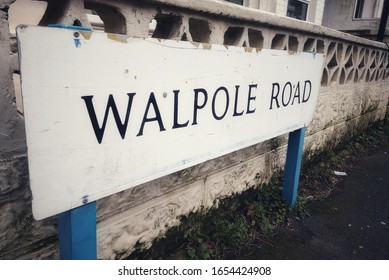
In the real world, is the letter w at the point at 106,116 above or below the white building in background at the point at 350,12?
below

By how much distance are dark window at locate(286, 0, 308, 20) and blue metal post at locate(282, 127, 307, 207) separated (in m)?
5.46

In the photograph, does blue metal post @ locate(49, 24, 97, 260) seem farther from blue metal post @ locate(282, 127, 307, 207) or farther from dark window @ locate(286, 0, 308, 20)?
dark window @ locate(286, 0, 308, 20)

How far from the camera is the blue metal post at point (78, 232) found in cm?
103

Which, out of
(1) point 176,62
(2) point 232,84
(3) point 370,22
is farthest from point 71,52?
(3) point 370,22

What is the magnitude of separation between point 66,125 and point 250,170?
1901mm

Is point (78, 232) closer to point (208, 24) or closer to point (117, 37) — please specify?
point (117, 37)

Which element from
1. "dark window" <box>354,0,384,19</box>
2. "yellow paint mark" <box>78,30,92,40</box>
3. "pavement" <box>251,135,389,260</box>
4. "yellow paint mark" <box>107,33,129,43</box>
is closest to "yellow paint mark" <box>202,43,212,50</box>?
"yellow paint mark" <box>107,33,129,43</box>

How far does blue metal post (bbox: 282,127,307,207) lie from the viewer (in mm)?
2461

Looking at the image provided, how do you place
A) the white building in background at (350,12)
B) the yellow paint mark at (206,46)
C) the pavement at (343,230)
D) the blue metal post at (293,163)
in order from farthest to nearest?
1. the white building in background at (350,12)
2. the blue metal post at (293,163)
3. the pavement at (343,230)
4. the yellow paint mark at (206,46)

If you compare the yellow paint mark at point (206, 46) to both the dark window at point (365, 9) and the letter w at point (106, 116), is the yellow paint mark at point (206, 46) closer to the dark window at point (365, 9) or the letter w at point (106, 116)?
the letter w at point (106, 116)

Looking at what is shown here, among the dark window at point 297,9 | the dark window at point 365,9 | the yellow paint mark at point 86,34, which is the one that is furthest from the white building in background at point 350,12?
the yellow paint mark at point 86,34

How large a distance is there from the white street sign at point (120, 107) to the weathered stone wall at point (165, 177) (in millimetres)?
324

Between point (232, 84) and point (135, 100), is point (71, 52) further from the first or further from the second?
point (232, 84)

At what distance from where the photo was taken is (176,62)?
1.21m
